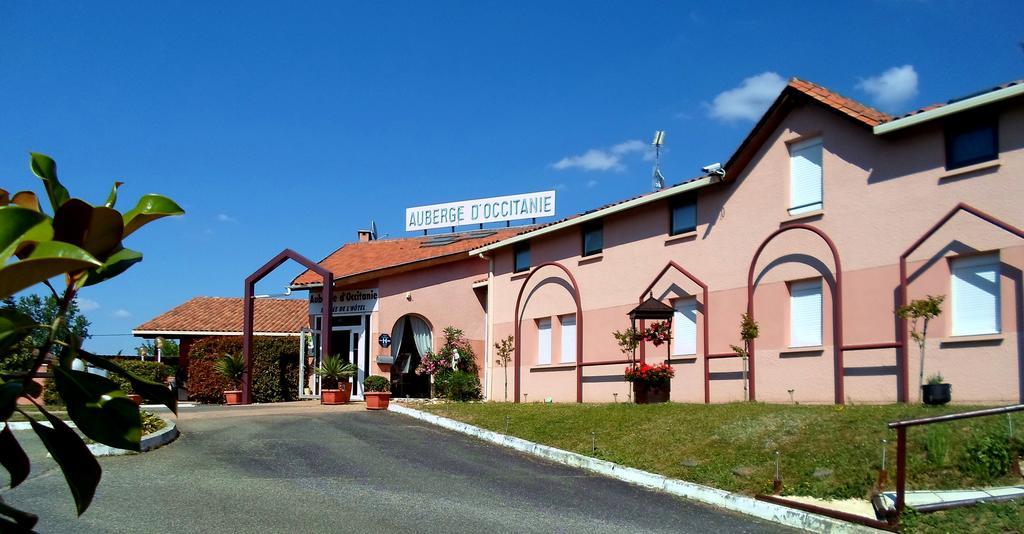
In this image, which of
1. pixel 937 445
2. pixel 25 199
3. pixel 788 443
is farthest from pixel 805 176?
pixel 25 199

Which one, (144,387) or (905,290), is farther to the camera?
(905,290)

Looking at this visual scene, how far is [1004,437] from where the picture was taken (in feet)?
33.9

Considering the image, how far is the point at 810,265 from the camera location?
16.5m

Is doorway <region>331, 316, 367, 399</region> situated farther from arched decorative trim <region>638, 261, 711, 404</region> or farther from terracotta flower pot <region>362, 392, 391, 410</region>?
arched decorative trim <region>638, 261, 711, 404</region>

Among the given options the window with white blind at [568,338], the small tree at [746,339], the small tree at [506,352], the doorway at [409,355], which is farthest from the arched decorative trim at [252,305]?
the small tree at [746,339]

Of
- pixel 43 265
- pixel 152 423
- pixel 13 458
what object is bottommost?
pixel 152 423

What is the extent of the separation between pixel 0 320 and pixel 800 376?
52.0ft

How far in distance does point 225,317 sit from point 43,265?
3851 cm

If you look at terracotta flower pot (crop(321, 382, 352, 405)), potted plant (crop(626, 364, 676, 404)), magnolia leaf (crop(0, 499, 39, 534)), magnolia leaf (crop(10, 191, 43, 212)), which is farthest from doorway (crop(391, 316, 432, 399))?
magnolia leaf (crop(0, 499, 39, 534))

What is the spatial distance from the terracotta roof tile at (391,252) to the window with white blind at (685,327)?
9261mm

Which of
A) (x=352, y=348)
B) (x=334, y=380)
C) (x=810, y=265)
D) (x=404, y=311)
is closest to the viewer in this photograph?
(x=810, y=265)

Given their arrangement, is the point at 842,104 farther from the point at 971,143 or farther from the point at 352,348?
the point at 352,348

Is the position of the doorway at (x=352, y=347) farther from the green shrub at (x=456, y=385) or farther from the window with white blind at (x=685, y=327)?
the window with white blind at (x=685, y=327)

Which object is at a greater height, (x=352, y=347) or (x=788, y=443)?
(x=352, y=347)
